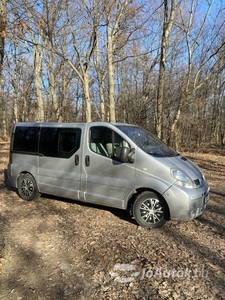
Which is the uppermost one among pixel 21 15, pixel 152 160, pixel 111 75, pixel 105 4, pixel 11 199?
pixel 105 4

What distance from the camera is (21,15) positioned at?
7.67m

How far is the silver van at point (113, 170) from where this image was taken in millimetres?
4664

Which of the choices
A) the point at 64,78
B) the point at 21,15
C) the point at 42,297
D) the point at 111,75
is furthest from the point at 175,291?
the point at 64,78

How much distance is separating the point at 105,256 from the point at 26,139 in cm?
403

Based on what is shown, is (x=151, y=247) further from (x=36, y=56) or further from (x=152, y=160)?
(x=36, y=56)

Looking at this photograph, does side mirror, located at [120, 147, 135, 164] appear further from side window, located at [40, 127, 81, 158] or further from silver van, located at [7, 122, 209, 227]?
side window, located at [40, 127, 81, 158]

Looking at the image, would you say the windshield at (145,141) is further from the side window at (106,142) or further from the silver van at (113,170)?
the side window at (106,142)

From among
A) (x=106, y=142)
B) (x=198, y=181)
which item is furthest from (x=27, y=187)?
(x=198, y=181)

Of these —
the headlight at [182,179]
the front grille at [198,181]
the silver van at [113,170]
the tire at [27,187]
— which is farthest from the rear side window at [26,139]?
the front grille at [198,181]

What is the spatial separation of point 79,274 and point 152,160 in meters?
2.37

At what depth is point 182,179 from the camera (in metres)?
4.63

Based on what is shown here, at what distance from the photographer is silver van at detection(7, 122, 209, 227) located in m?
4.66

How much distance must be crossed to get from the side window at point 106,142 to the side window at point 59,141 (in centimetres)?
39

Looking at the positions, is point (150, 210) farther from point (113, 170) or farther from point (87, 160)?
point (87, 160)
